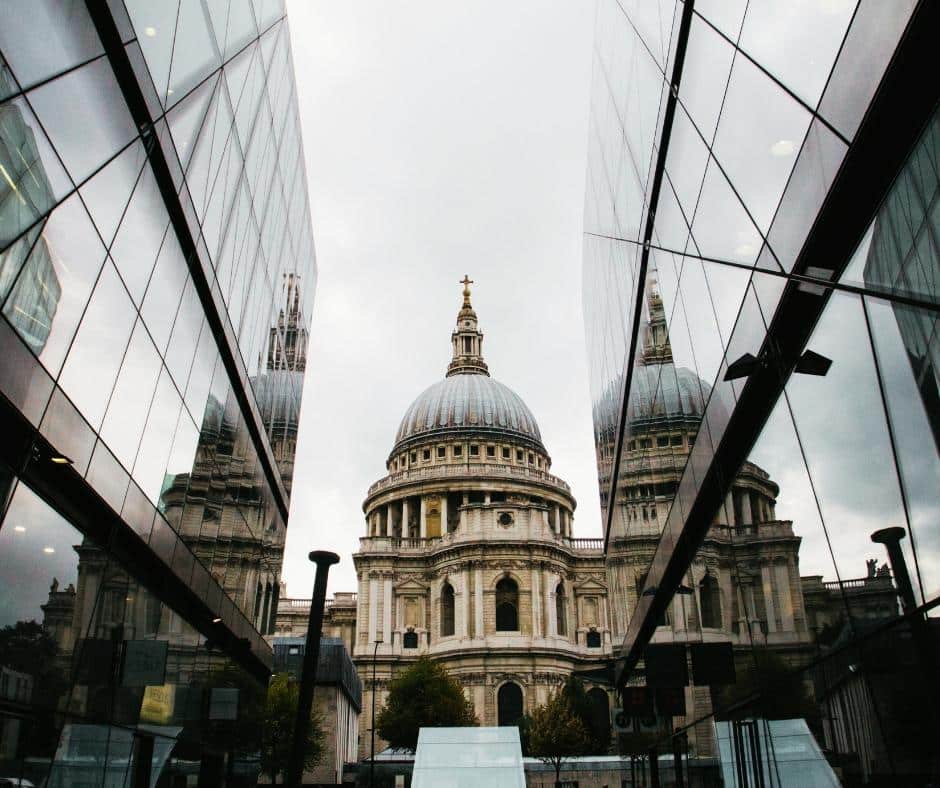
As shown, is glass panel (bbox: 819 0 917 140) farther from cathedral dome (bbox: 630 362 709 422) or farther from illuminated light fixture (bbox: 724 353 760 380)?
cathedral dome (bbox: 630 362 709 422)

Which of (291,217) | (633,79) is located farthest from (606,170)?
(291,217)

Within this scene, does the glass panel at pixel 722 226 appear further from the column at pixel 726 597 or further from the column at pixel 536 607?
the column at pixel 536 607

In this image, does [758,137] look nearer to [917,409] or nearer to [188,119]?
[917,409]

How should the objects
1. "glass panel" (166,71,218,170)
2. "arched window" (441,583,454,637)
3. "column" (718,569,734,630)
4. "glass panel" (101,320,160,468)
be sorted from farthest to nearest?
1. "arched window" (441,583,454,637)
2. "column" (718,569,734,630)
3. "glass panel" (166,71,218,170)
4. "glass panel" (101,320,160,468)

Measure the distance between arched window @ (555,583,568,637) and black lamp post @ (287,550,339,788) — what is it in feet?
203

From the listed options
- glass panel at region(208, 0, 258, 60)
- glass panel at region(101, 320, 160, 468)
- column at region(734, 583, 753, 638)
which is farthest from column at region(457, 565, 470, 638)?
column at region(734, 583, 753, 638)

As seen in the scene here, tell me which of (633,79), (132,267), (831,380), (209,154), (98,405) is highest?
(633,79)

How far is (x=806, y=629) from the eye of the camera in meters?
9.59

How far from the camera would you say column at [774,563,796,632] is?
10062mm

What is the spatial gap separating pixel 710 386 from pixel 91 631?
375 inches

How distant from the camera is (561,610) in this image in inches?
3179

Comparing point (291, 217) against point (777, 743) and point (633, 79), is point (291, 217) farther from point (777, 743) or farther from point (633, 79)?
point (777, 743)

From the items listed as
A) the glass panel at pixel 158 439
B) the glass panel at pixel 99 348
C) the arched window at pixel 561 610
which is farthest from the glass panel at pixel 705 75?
the arched window at pixel 561 610

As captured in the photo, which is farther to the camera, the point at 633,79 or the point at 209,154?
the point at 633,79
